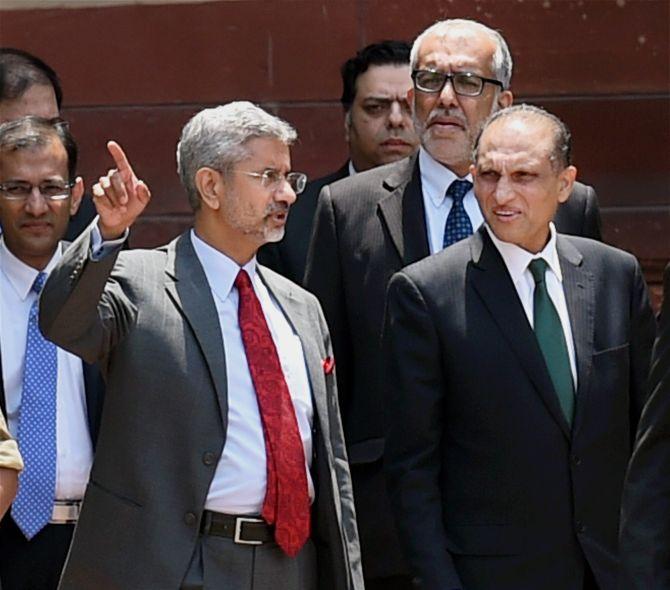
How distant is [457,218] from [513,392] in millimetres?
793

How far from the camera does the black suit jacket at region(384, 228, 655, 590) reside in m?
5.34

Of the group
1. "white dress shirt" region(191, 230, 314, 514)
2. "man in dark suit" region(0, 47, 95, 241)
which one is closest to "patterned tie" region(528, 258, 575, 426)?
"white dress shirt" region(191, 230, 314, 514)

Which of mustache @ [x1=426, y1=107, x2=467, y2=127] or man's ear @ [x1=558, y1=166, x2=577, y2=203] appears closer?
man's ear @ [x1=558, y1=166, x2=577, y2=203]

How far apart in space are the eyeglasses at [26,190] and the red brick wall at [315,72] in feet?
6.15

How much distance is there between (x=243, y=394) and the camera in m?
5.28

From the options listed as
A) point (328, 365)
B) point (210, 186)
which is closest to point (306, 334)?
point (328, 365)

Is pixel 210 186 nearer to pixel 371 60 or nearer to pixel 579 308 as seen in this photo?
pixel 579 308

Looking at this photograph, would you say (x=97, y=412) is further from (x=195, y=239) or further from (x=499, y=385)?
(x=499, y=385)

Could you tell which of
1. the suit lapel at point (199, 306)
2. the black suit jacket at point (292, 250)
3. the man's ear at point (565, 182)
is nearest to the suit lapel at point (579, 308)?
the man's ear at point (565, 182)

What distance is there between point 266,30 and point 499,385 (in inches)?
112

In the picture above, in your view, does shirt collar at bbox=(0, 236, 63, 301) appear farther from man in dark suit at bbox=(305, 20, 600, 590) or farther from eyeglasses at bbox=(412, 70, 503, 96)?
eyeglasses at bbox=(412, 70, 503, 96)

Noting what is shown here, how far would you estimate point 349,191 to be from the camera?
607 cm

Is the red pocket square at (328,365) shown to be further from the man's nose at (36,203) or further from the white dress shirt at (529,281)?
the man's nose at (36,203)

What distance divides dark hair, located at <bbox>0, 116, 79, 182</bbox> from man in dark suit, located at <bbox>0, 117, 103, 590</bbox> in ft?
0.11
